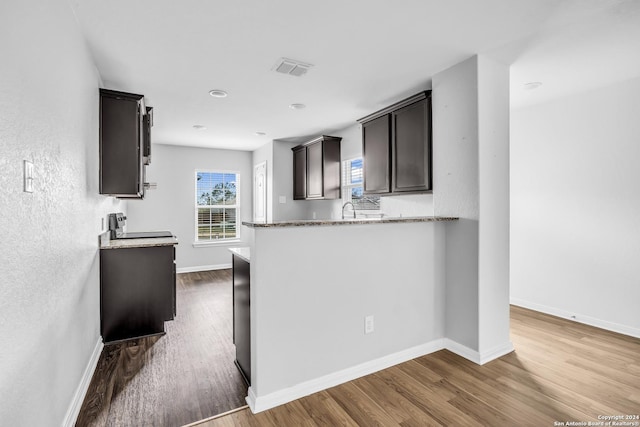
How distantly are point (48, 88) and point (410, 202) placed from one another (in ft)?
10.6

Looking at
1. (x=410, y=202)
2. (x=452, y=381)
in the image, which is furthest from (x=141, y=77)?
(x=452, y=381)

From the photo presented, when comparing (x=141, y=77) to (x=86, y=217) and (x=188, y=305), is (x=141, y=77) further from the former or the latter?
(x=188, y=305)

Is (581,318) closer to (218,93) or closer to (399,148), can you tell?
(399,148)

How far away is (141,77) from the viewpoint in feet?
9.76

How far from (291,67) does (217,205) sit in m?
4.49

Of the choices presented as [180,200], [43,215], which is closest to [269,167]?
[180,200]

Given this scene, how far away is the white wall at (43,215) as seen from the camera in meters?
1.14

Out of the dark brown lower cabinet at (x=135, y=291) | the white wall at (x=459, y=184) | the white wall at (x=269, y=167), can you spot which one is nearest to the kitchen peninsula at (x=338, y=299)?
the white wall at (x=459, y=184)

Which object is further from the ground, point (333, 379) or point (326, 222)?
point (326, 222)

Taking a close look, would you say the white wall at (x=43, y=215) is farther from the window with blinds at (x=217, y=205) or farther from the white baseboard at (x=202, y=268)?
the window with blinds at (x=217, y=205)

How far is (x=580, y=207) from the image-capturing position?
3.53 meters

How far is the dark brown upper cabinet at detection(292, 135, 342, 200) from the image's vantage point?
5.12 metres

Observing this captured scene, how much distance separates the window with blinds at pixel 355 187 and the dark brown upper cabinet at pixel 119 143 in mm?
2819

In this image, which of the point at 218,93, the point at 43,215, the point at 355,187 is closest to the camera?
the point at 43,215
